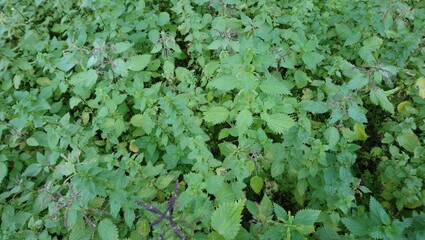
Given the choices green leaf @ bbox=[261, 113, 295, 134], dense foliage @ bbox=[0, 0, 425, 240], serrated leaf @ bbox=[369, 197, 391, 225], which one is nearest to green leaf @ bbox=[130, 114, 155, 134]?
dense foliage @ bbox=[0, 0, 425, 240]

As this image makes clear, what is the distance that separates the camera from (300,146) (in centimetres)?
263

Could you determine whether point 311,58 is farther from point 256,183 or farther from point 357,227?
point 357,227

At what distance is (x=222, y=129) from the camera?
126 inches

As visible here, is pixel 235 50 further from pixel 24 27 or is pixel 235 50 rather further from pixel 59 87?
pixel 24 27

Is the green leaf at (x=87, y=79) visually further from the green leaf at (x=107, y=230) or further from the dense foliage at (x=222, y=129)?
the green leaf at (x=107, y=230)

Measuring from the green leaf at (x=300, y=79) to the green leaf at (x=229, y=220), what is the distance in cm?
201

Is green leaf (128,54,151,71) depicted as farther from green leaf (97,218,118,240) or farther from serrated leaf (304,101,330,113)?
serrated leaf (304,101,330,113)

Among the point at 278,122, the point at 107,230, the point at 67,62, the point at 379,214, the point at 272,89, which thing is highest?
the point at 272,89

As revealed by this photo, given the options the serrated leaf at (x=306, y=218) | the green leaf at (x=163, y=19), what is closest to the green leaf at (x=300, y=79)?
the green leaf at (x=163, y=19)

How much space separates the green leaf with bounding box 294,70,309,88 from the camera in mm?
3383

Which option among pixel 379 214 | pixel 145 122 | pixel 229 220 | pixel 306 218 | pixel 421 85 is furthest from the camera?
pixel 421 85

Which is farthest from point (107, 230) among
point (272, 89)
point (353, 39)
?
point (353, 39)

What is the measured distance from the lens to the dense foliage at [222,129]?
230 cm

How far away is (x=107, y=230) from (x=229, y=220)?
1.10 metres
